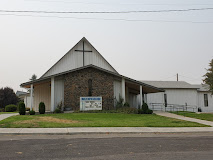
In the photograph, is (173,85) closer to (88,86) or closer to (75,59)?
(75,59)

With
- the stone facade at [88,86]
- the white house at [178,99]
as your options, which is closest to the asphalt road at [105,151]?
the stone facade at [88,86]

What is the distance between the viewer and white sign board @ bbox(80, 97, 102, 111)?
2328cm

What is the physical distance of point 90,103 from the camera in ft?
Answer: 77.3

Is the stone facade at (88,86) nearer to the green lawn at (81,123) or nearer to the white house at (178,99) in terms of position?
the green lawn at (81,123)

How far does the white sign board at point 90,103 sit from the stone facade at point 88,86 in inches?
21.1

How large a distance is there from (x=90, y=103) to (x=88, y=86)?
1.83m

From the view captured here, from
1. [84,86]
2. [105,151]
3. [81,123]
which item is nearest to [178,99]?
[84,86]

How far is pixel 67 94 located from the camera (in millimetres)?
23828

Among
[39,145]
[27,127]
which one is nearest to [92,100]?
[27,127]

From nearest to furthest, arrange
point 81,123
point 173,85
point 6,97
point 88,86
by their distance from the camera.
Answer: point 81,123 < point 88,86 < point 173,85 < point 6,97

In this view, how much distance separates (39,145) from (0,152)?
140 cm

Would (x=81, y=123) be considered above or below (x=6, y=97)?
below

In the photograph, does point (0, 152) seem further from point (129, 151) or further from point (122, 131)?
point (122, 131)

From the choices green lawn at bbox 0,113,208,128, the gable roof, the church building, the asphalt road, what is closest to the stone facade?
the church building
